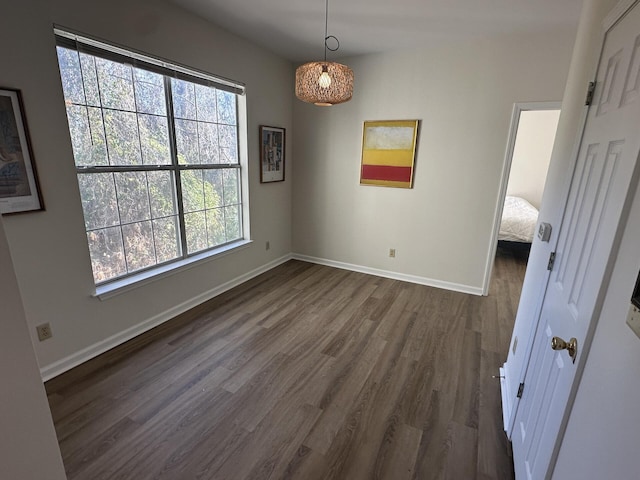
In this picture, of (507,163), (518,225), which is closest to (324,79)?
(507,163)

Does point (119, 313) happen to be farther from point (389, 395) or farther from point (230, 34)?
point (230, 34)

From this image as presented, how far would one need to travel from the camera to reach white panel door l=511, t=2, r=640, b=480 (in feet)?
2.90

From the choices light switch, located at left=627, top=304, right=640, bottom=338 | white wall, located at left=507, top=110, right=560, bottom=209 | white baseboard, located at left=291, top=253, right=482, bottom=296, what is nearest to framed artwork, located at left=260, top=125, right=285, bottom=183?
white baseboard, located at left=291, top=253, right=482, bottom=296

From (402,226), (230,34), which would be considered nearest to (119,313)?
(230,34)

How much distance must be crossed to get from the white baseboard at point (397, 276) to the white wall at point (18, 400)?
3.46 meters

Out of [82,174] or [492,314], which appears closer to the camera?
[82,174]

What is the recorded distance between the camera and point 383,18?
2549 millimetres

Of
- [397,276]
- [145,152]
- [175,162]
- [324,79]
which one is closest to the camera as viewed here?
[324,79]

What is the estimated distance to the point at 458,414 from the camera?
72.7 inches

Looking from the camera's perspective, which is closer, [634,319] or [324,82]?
[634,319]

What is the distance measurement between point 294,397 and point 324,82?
6.78 feet

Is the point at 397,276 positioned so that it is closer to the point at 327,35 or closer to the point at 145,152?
the point at 327,35

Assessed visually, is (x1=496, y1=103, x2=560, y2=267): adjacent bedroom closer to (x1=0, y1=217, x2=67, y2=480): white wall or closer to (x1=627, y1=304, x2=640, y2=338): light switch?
(x1=627, y1=304, x2=640, y2=338): light switch

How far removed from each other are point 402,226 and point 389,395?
2.16 m
